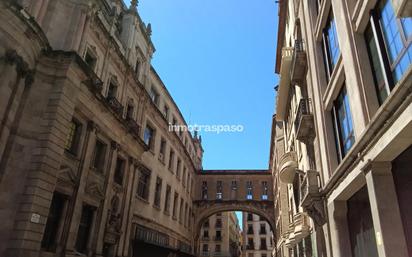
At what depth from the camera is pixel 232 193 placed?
44.1 m

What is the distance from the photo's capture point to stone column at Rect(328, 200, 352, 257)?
416 inches

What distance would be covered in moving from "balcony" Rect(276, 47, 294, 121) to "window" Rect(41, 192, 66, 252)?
1396 cm

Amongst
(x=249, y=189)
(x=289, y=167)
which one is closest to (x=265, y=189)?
(x=249, y=189)

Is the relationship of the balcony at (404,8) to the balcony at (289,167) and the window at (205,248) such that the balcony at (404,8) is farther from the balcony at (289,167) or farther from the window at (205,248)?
the window at (205,248)

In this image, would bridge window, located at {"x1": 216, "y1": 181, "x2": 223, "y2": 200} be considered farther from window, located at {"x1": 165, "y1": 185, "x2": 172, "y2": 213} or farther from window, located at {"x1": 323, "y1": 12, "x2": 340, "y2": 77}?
window, located at {"x1": 323, "y1": 12, "x2": 340, "y2": 77}

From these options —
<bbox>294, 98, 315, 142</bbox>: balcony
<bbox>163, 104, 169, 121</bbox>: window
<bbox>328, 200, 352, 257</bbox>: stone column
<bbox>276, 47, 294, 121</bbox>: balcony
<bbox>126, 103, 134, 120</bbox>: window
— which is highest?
<bbox>163, 104, 169, 121</bbox>: window

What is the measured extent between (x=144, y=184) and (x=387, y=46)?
20990 mm

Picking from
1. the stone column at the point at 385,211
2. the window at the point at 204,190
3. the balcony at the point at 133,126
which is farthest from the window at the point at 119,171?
the window at the point at 204,190

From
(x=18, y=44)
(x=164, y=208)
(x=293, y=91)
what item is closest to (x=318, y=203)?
(x=293, y=91)

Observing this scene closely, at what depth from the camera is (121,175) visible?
846 inches

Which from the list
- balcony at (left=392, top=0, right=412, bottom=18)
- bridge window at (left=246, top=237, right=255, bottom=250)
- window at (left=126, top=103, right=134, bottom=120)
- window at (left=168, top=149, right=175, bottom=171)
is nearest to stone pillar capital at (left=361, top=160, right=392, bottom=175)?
balcony at (left=392, top=0, right=412, bottom=18)

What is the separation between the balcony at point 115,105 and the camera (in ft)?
62.4

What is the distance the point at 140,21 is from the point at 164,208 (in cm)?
1623

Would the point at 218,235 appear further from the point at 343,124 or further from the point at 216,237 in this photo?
the point at 343,124
